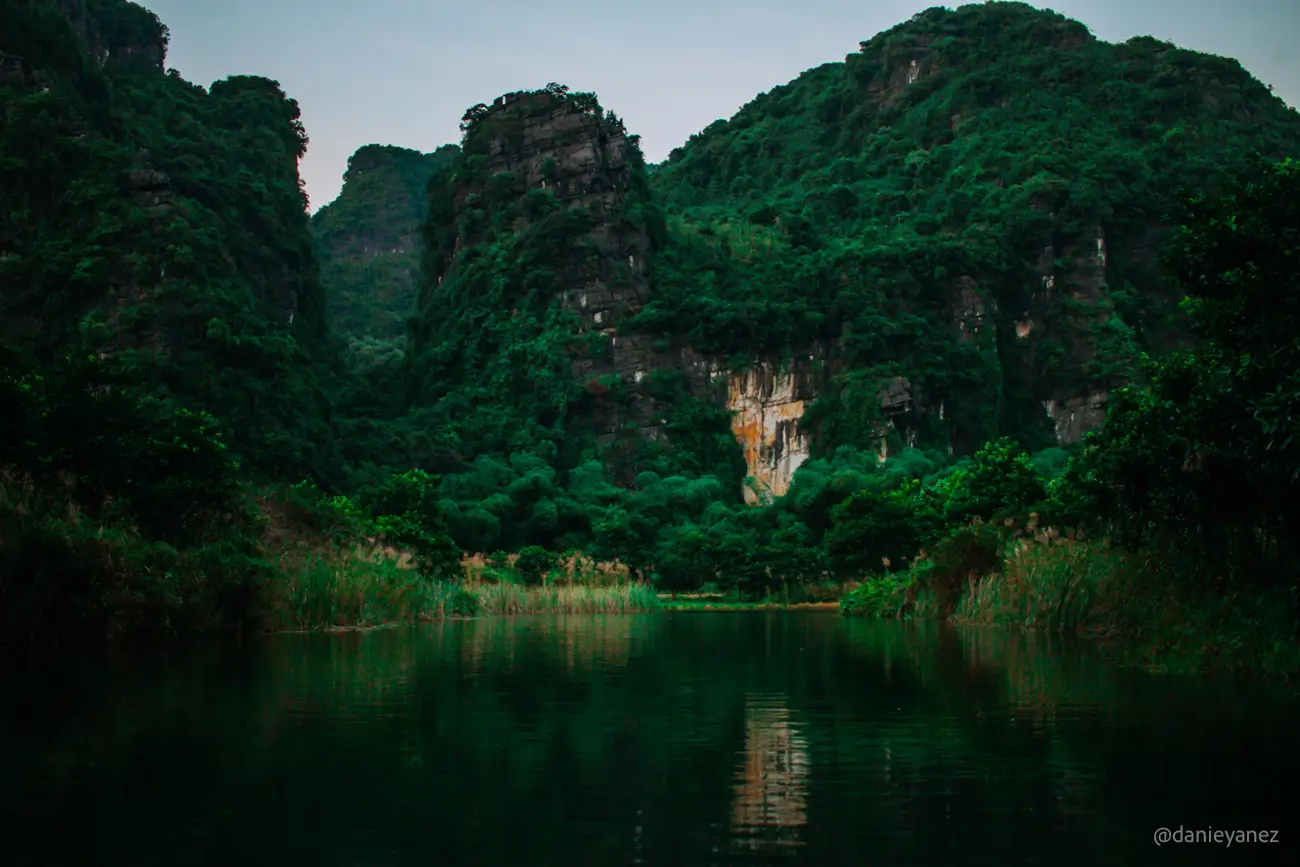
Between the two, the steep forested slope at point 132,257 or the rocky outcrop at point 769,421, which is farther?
the rocky outcrop at point 769,421

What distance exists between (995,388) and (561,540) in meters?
38.0

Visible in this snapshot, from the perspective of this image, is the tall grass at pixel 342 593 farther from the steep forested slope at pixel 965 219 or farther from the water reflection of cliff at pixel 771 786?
the steep forested slope at pixel 965 219

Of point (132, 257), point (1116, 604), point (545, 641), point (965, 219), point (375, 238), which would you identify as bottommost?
point (545, 641)

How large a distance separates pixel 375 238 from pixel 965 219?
79.9 metres

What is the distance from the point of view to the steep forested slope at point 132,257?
63938 millimetres

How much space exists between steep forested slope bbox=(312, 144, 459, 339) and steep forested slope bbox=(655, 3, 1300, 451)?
33334 mm

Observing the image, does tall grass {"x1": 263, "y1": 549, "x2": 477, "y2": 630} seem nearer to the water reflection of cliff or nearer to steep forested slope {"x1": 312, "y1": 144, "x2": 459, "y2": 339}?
the water reflection of cliff

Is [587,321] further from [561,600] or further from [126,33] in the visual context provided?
[561,600]

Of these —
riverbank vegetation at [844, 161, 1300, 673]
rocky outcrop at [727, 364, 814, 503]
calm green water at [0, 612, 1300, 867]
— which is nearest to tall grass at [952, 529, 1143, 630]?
riverbank vegetation at [844, 161, 1300, 673]

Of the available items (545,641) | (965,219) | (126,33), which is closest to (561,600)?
(545,641)

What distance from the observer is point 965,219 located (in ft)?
333

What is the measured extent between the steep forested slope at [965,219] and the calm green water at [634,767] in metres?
73.0

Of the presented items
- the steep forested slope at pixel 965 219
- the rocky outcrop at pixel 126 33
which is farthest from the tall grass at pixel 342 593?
the rocky outcrop at pixel 126 33

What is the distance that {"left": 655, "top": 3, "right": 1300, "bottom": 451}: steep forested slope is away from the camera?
87.9m
